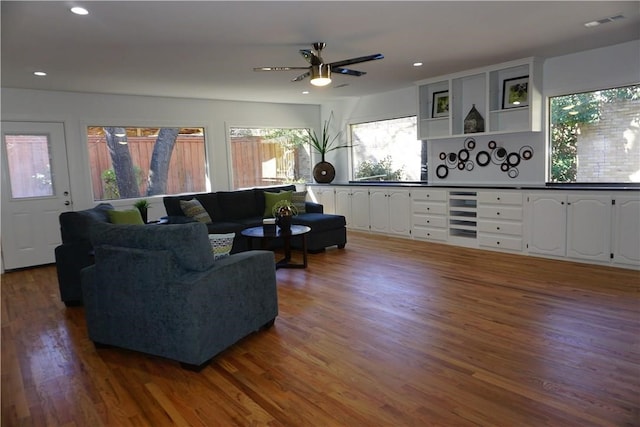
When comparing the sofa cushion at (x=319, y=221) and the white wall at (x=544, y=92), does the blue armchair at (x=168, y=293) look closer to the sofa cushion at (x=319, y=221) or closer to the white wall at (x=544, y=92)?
the sofa cushion at (x=319, y=221)

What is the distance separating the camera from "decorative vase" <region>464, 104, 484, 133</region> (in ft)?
18.9

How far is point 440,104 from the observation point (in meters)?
6.24

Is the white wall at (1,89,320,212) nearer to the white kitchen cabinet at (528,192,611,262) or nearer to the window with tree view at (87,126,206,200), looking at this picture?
the window with tree view at (87,126,206,200)

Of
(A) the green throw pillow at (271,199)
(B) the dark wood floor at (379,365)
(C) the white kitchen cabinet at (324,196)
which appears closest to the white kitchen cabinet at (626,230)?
(B) the dark wood floor at (379,365)

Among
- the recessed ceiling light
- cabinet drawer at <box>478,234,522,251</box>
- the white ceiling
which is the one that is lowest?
cabinet drawer at <box>478,234,522,251</box>

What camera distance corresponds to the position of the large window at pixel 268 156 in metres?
7.73

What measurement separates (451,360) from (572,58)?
Answer: 14.0 feet

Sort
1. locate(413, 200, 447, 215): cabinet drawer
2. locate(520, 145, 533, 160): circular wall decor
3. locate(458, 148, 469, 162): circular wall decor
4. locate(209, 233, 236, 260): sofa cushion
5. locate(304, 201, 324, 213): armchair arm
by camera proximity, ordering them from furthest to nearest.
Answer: locate(304, 201, 324, 213): armchair arm, locate(458, 148, 469, 162): circular wall decor, locate(413, 200, 447, 215): cabinet drawer, locate(520, 145, 533, 160): circular wall decor, locate(209, 233, 236, 260): sofa cushion

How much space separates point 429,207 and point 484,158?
40.8 inches

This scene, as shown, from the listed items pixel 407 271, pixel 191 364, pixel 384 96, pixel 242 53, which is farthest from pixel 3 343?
pixel 384 96

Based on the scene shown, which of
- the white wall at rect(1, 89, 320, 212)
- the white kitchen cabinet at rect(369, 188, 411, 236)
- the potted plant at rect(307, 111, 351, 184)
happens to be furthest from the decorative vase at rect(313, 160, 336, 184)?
the white kitchen cabinet at rect(369, 188, 411, 236)

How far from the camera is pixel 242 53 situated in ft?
13.8

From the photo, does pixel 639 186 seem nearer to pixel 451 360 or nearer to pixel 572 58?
pixel 572 58

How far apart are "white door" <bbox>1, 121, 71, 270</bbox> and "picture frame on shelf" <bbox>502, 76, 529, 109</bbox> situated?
6077 millimetres
